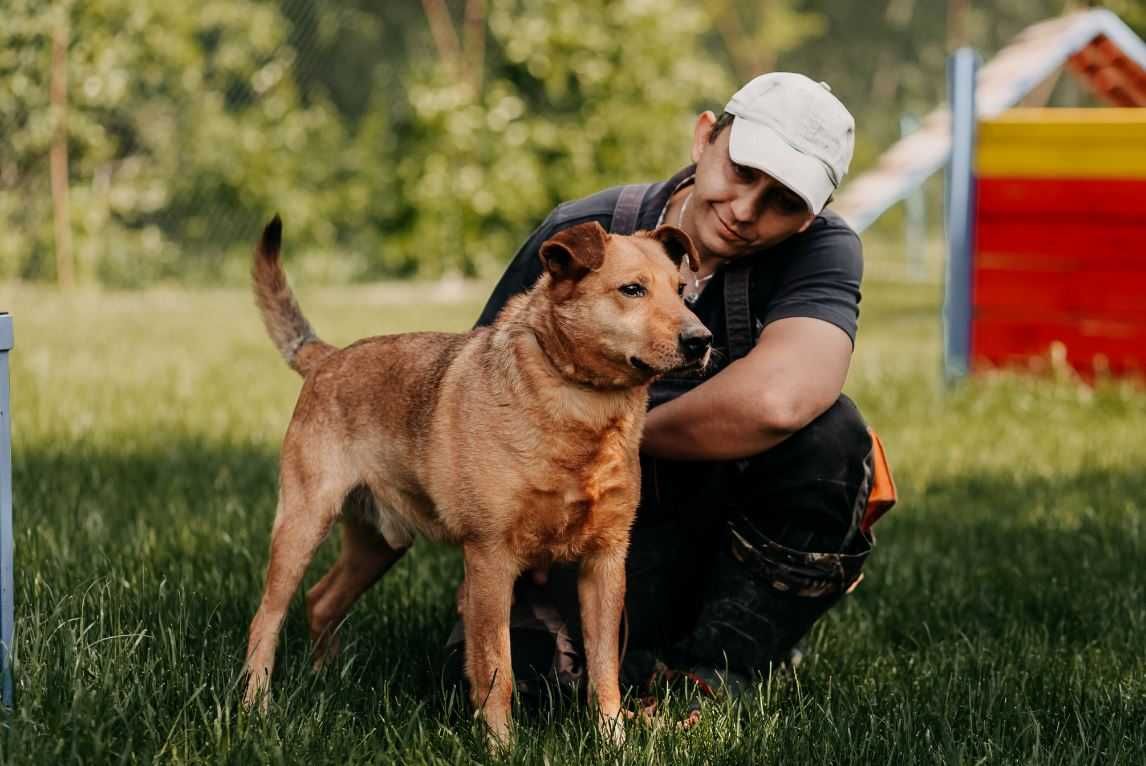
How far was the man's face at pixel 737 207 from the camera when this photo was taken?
318 cm

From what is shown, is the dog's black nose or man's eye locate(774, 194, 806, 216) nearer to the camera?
the dog's black nose

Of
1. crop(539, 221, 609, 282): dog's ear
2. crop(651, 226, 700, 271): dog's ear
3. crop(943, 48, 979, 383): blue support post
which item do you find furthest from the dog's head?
crop(943, 48, 979, 383): blue support post

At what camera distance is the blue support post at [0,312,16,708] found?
7.73 feet

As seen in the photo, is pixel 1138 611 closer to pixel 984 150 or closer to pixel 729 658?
pixel 729 658

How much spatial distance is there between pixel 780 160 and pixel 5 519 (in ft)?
5.99

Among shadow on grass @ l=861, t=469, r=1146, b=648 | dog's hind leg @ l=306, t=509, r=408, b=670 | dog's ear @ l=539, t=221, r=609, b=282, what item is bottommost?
shadow on grass @ l=861, t=469, r=1146, b=648

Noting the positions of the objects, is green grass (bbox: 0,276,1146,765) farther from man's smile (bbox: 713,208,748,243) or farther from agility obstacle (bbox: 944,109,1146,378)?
man's smile (bbox: 713,208,748,243)

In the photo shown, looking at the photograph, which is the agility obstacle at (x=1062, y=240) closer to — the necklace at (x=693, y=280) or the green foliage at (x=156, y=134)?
the necklace at (x=693, y=280)

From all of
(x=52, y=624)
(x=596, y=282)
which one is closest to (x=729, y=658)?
(x=596, y=282)

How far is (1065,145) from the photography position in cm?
764

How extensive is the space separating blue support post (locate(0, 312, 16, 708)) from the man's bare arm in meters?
1.50

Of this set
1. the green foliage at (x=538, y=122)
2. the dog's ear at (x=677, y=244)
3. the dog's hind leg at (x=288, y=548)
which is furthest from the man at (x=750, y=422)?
the green foliage at (x=538, y=122)

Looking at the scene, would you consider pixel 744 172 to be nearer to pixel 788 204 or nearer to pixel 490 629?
pixel 788 204

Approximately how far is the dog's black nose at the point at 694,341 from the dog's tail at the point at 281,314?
1.20 m
